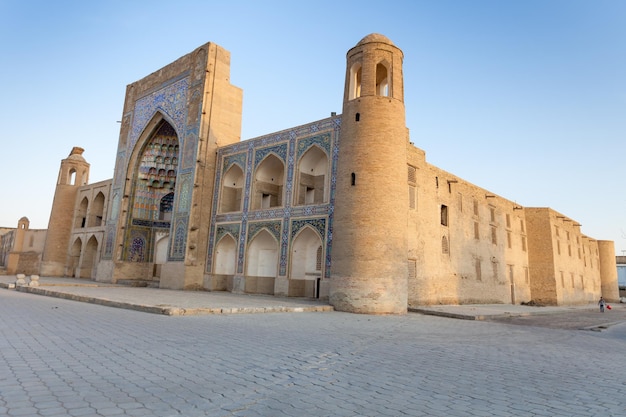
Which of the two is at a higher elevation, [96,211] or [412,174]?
[412,174]

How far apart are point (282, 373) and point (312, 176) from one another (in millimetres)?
14473

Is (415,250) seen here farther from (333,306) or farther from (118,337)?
(118,337)

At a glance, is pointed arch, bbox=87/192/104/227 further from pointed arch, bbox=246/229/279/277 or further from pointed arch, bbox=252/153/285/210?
pointed arch, bbox=246/229/279/277

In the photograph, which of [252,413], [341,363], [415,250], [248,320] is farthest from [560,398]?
[415,250]

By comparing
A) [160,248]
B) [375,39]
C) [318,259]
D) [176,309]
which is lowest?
[176,309]

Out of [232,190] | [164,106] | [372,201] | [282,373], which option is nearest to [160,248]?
[232,190]

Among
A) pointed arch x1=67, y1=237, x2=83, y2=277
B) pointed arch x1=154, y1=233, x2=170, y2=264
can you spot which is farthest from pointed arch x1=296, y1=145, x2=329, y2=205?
pointed arch x1=67, y1=237, x2=83, y2=277

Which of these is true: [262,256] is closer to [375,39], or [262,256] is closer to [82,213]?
[375,39]

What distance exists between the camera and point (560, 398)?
3.58 m

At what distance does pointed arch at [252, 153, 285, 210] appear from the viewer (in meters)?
19.1

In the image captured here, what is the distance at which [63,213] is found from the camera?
28672 millimetres

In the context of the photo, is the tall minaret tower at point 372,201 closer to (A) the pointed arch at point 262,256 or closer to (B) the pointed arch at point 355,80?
(B) the pointed arch at point 355,80

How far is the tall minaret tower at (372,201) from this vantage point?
40.8 ft

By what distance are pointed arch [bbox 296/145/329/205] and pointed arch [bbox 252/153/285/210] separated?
1.34m
